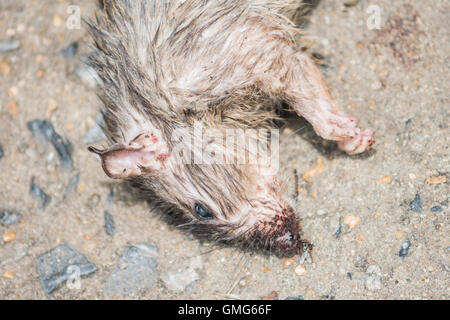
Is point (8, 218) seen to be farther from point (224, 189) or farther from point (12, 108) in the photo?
point (224, 189)

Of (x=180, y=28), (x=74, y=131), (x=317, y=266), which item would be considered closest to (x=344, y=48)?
(x=180, y=28)

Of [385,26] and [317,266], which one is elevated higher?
[385,26]

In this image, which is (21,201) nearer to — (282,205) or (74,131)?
(74,131)

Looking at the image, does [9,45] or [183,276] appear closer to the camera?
[183,276]

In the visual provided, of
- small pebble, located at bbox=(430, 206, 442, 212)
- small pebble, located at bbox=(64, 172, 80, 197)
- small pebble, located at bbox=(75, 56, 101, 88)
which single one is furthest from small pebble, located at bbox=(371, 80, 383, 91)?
small pebble, located at bbox=(64, 172, 80, 197)

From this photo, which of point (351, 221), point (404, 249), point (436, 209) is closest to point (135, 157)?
point (351, 221)

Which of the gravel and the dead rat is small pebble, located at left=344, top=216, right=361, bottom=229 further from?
the gravel
